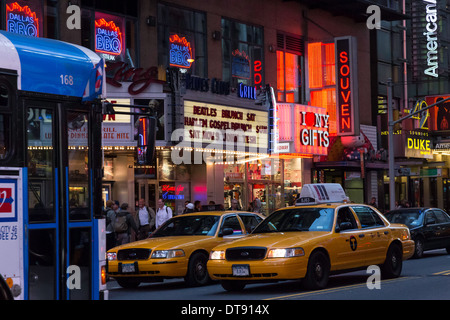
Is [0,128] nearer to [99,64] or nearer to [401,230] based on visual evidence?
[99,64]

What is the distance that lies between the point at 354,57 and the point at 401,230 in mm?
19129

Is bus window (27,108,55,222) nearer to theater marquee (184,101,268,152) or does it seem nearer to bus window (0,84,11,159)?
bus window (0,84,11,159)

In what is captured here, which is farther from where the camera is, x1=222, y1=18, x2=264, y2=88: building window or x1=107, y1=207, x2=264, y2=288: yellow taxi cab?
x1=222, y1=18, x2=264, y2=88: building window

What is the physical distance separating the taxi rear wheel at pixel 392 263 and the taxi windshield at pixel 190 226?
3624 mm

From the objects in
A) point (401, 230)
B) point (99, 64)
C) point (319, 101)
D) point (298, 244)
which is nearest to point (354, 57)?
point (319, 101)

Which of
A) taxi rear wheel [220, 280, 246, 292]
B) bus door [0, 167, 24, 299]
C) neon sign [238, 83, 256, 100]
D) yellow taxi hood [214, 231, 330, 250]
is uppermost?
neon sign [238, 83, 256, 100]

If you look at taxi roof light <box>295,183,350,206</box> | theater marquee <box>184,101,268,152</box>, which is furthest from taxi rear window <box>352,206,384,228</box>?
theater marquee <box>184,101,268,152</box>

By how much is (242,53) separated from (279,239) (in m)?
19.2

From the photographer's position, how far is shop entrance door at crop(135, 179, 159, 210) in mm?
29498

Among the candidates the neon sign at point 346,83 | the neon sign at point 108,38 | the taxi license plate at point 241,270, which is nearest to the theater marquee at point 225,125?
the neon sign at point 108,38

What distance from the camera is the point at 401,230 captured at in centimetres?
1789

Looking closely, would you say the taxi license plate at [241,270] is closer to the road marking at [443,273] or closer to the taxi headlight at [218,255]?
the taxi headlight at [218,255]

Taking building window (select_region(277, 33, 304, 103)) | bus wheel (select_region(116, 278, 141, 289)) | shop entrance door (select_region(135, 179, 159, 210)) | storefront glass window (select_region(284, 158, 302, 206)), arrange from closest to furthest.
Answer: bus wheel (select_region(116, 278, 141, 289))
shop entrance door (select_region(135, 179, 159, 210))
building window (select_region(277, 33, 304, 103))
storefront glass window (select_region(284, 158, 302, 206))

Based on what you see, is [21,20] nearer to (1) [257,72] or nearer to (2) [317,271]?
(1) [257,72]
